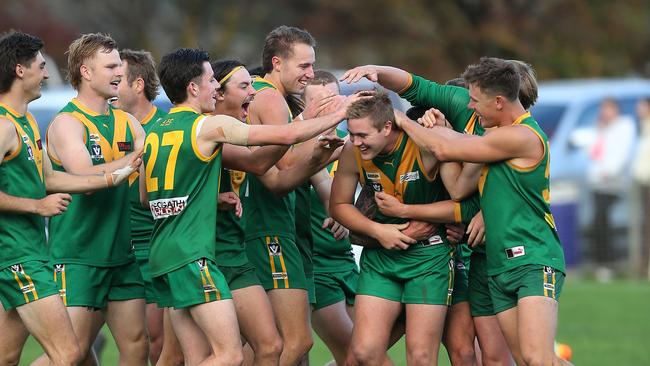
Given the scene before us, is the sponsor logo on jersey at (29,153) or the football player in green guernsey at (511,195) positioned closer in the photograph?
the football player in green guernsey at (511,195)

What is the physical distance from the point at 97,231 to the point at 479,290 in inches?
102

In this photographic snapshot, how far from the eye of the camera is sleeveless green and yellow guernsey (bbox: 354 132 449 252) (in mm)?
8562

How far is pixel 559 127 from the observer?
21.3 m

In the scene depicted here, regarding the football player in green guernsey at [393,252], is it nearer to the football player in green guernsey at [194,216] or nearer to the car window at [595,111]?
the football player in green guernsey at [194,216]

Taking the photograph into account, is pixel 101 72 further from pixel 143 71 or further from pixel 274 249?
pixel 274 249

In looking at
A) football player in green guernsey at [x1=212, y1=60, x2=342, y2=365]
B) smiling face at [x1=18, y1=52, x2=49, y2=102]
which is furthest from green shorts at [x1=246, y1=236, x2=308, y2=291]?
smiling face at [x1=18, y1=52, x2=49, y2=102]

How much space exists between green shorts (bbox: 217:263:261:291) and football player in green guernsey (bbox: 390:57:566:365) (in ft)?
4.62

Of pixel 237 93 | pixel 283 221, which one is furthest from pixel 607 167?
pixel 237 93

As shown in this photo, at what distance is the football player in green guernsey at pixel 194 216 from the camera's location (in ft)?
26.2

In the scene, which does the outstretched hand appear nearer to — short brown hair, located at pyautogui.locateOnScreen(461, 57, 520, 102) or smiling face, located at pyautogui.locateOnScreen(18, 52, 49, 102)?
short brown hair, located at pyautogui.locateOnScreen(461, 57, 520, 102)

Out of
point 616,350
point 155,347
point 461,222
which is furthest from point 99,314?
point 616,350

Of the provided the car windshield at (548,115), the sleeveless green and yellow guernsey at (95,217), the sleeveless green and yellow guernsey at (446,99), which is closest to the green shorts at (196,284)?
the sleeveless green and yellow guernsey at (95,217)

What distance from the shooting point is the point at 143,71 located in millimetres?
9844

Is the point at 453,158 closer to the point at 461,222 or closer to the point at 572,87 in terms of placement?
the point at 461,222
